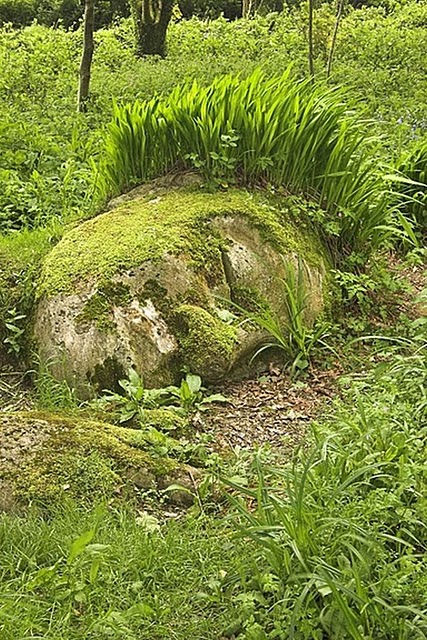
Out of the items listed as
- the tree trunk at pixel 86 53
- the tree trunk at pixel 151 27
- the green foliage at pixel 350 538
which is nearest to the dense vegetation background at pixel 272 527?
the green foliage at pixel 350 538

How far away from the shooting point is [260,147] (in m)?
4.59

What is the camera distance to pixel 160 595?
2426 mm

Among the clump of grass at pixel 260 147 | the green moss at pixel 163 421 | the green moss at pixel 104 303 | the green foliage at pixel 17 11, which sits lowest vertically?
the green foliage at pixel 17 11

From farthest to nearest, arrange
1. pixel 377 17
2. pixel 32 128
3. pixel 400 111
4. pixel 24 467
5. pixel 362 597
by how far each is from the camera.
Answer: pixel 377 17
pixel 400 111
pixel 32 128
pixel 24 467
pixel 362 597

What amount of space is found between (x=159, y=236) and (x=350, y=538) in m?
2.25

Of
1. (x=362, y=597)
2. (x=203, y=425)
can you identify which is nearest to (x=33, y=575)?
(x=362, y=597)

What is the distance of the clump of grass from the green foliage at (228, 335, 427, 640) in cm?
203

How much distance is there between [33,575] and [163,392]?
1.38 metres

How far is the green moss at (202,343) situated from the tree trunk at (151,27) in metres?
8.32

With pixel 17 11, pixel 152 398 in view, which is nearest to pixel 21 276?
pixel 152 398

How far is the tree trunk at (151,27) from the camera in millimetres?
11344

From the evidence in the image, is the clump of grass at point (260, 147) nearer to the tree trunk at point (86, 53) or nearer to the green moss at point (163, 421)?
the green moss at point (163, 421)

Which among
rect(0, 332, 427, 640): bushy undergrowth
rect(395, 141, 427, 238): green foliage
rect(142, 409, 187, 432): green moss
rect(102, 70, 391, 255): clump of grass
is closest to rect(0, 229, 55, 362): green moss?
rect(102, 70, 391, 255): clump of grass

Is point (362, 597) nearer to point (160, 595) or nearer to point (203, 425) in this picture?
point (160, 595)
